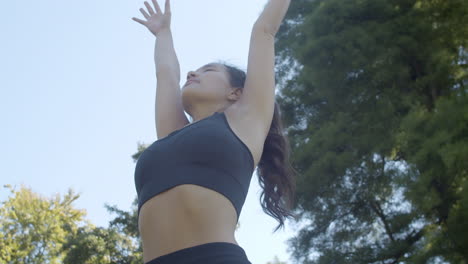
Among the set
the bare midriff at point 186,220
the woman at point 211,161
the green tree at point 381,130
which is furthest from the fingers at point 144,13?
the green tree at point 381,130

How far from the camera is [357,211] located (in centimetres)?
787

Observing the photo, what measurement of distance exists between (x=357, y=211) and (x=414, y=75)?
96.7 inches

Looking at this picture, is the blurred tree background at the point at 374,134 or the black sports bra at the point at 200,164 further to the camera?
the blurred tree background at the point at 374,134

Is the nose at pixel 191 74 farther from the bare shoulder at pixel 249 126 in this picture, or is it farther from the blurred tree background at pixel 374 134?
the blurred tree background at pixel 374 134

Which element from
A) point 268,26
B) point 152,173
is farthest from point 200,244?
point 268,26

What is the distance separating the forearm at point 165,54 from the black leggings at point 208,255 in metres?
0.78

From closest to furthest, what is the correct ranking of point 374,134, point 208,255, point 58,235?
1. point 208,255
2. point 374,134
3. point 58,235

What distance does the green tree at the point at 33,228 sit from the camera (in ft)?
36.6

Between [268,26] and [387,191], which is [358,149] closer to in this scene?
[387,191]

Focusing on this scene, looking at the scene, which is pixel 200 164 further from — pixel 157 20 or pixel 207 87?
pixel 157 20

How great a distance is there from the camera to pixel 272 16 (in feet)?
5.45

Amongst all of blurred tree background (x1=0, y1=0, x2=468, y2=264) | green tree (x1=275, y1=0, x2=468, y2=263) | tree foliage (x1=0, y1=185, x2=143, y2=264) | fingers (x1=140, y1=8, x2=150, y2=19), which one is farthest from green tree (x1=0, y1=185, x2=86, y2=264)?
fingers (x1=140, y1=8, x2=150, y2=19)

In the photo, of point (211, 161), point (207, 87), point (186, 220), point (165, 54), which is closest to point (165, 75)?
point (165, 54)

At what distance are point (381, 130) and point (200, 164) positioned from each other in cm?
706
